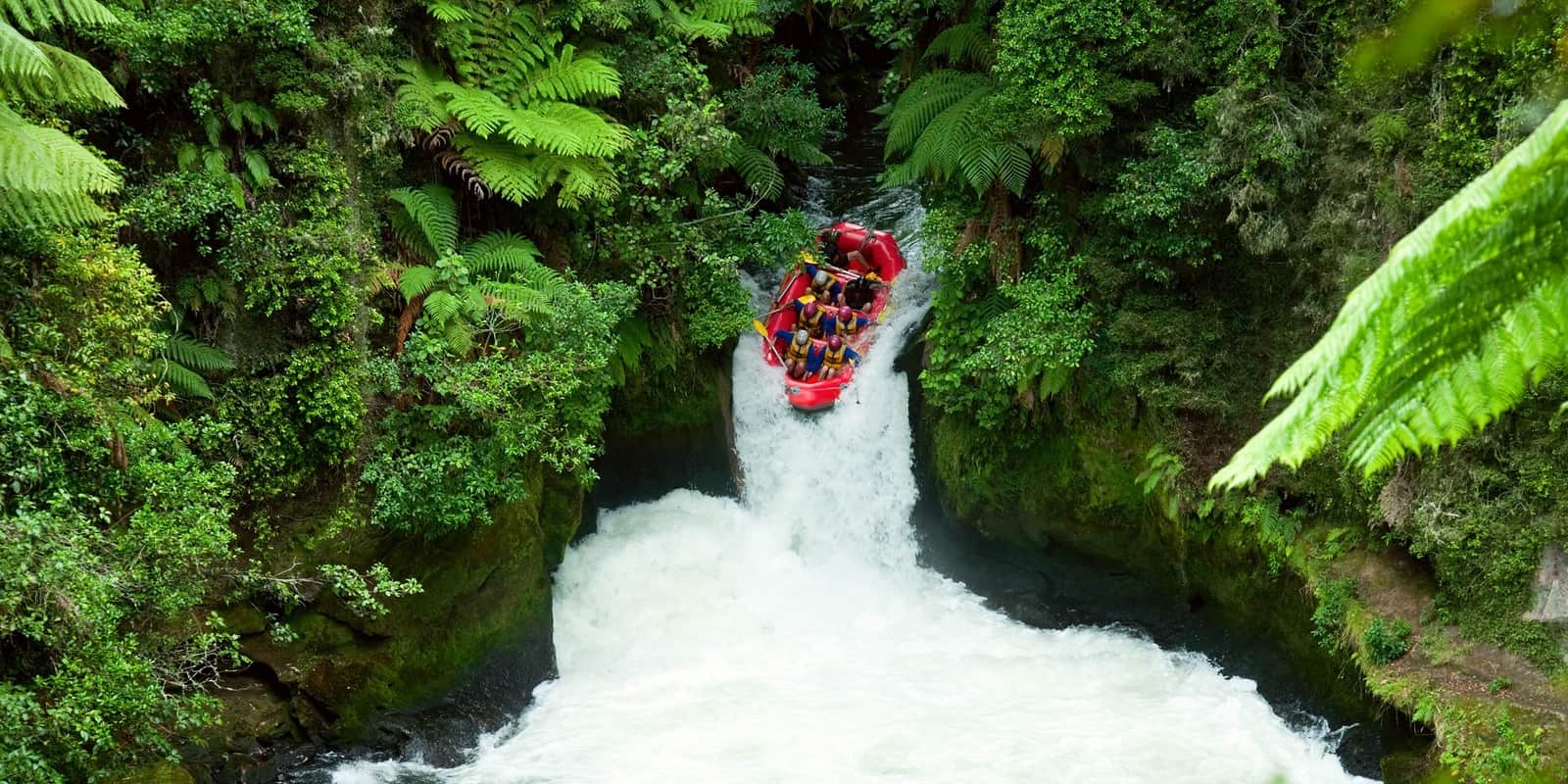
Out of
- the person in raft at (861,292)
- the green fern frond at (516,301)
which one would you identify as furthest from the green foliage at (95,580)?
the person in raft at (861,292)

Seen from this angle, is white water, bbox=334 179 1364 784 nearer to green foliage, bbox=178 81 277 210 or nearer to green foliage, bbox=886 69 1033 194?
green foliage, bbox=886 69 1033 194

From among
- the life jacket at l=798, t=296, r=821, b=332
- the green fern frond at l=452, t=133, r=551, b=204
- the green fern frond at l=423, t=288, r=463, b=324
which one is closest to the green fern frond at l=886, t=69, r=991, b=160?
the life jacket at l=798, t=296, r=821, b=332

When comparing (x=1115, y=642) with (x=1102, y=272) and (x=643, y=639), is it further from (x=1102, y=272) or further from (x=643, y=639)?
(x=643, y=639)

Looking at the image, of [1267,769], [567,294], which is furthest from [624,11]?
[1267,769]

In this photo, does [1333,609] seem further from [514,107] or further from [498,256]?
[514,107]

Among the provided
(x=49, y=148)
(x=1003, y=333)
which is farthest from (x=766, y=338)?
(x=49, y=148)

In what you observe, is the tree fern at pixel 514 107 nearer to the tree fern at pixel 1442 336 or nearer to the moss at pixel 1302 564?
the moss at pixel 1302 564
